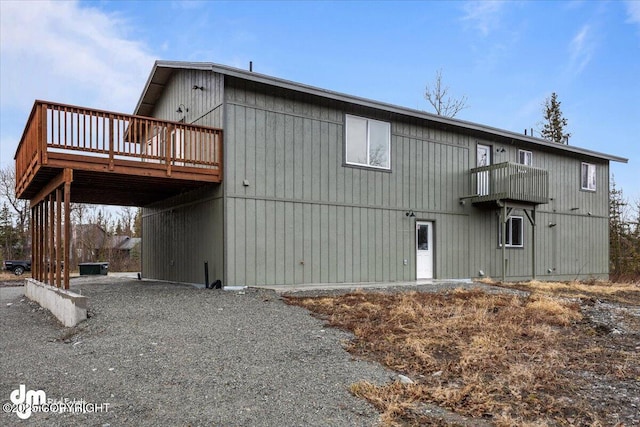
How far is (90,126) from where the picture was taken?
8.53 meters

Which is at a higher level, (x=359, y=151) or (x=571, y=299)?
(x=359, y=151)

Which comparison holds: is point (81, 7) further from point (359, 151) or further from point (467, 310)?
point (467, 310)

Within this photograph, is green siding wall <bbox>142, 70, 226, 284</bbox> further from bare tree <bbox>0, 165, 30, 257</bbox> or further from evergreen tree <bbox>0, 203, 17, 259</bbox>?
bare tree <bbox>0, 165, 30, 257</bbox>

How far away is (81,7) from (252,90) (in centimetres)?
828

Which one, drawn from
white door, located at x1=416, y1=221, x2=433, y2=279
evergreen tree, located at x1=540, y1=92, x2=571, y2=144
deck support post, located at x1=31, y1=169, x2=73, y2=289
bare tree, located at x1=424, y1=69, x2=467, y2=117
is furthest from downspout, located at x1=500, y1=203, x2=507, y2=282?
evergreen tree, located at x1=540, y1=92, x2=571, y2=144

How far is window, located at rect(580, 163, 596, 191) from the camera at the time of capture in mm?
17673

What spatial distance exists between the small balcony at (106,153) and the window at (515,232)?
994cm

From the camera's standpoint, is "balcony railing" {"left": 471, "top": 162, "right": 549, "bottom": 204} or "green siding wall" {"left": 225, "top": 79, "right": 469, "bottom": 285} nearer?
"green siding wall" {"left": 225, "top": 79, "right": 469, "bottom": 285}

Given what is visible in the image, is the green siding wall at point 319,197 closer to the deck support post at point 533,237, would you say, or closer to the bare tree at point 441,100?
the deck support post at point 533,237

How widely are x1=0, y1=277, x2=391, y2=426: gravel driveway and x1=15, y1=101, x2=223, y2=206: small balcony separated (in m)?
2.69

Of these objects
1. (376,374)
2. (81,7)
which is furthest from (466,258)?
(81,7)

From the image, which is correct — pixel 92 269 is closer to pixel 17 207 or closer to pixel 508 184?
pixel 17 207

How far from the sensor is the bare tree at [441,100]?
27734mm

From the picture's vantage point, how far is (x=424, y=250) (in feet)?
42.6
